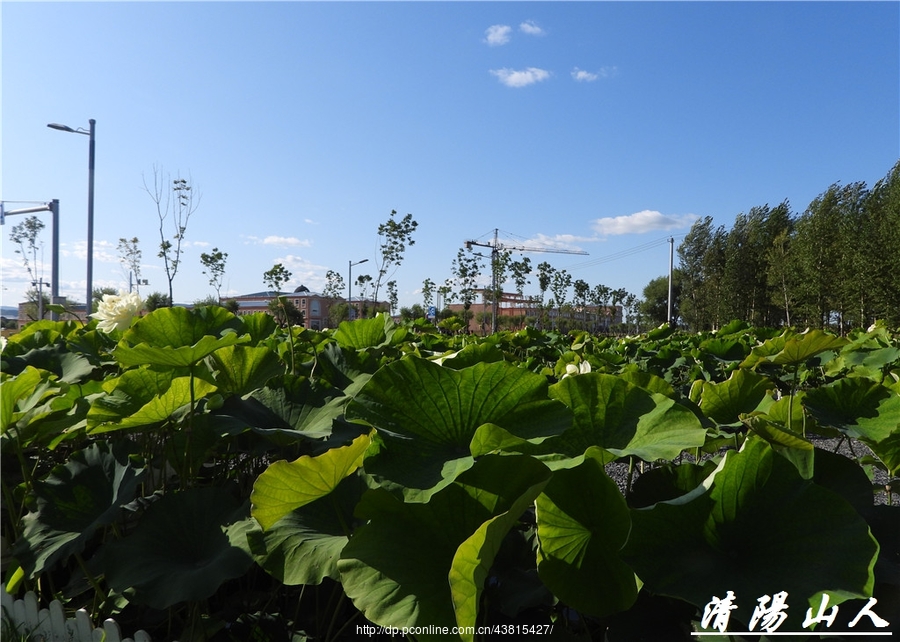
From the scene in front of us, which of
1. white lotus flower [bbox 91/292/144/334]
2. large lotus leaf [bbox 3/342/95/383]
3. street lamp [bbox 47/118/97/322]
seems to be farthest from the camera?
street lamp [bbox 47/118/97/322]

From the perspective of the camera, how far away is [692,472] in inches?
25.6

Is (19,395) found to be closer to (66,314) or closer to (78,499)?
(78,499)

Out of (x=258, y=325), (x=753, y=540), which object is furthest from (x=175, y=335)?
(x=753, y=540)

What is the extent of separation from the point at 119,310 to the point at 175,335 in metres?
0.39

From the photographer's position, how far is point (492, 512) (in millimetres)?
586

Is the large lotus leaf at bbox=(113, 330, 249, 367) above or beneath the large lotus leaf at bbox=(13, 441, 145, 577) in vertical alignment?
above

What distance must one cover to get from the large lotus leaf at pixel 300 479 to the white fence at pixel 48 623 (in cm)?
44

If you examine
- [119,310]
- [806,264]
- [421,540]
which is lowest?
[421,540]

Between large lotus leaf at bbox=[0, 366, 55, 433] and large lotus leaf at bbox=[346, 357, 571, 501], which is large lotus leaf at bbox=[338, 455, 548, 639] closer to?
large lotus leaf at bbox=[346, 357, 571, 501]

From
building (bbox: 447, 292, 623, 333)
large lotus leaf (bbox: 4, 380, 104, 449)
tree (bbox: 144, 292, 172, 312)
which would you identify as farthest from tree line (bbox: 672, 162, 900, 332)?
large lotus leaf (bbox: 4, 380, 104, 449)

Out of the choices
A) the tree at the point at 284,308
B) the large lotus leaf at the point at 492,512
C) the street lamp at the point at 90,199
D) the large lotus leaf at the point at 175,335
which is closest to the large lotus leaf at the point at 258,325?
the tree at the point at 284,308

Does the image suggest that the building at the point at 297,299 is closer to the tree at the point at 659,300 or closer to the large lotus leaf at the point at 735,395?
the large lotus leaf at the point at 735,395

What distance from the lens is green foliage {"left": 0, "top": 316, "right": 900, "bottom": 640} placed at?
545mm

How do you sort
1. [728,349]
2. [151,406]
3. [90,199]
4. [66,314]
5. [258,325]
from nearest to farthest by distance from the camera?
[151,406]
[258,325]
[728,349]
[66,314]
[90,199]
